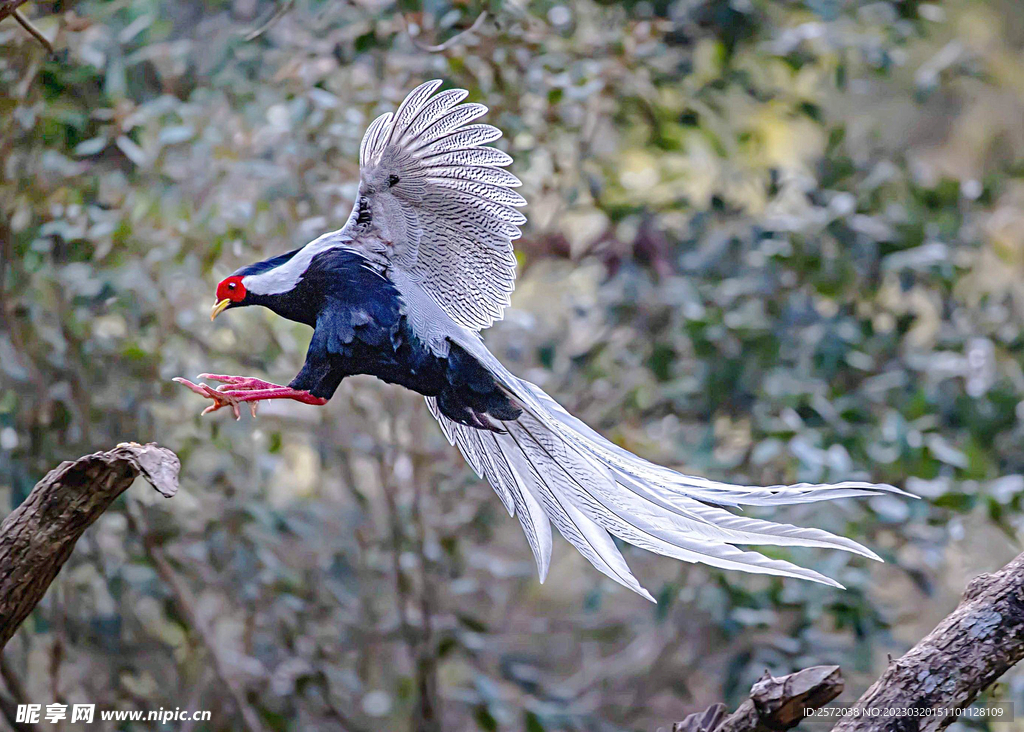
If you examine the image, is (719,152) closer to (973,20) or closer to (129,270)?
(129,270)

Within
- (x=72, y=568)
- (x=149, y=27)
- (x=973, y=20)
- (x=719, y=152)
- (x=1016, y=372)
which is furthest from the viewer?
(x=973, y=20)

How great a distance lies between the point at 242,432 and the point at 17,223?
60cm

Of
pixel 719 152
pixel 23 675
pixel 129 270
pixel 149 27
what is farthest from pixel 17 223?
pixel 719 152

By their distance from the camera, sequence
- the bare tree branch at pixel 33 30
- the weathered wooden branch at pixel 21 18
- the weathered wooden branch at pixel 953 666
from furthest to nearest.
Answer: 1. the bare tree branch at pixel 33 30
2. the weathered wooden branch at pixel 21 18
3. the weathered wooden branch at pixel 953 666

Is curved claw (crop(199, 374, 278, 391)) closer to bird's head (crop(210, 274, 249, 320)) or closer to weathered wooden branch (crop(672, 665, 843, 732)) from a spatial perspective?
bird's head (crop(210, 274, 249, 320))

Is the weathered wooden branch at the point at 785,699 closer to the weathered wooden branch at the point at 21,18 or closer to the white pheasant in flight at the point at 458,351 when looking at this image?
the white pheasant in flight at the point at 458,351

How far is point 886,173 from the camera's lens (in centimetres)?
214

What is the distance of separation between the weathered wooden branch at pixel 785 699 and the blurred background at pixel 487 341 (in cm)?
71

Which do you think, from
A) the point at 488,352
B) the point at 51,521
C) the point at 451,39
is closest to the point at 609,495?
the point at 488,352

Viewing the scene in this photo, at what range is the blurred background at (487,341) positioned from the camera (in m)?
1.73

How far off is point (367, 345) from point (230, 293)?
166mm

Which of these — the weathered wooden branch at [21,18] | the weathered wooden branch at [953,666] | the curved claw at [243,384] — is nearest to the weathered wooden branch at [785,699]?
the weathered wooden branch at [953,666]

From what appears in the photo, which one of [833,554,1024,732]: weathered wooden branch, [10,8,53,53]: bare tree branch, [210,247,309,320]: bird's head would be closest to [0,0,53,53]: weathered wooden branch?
[10,8,53,53]: bare tree branch

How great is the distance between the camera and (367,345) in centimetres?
93
